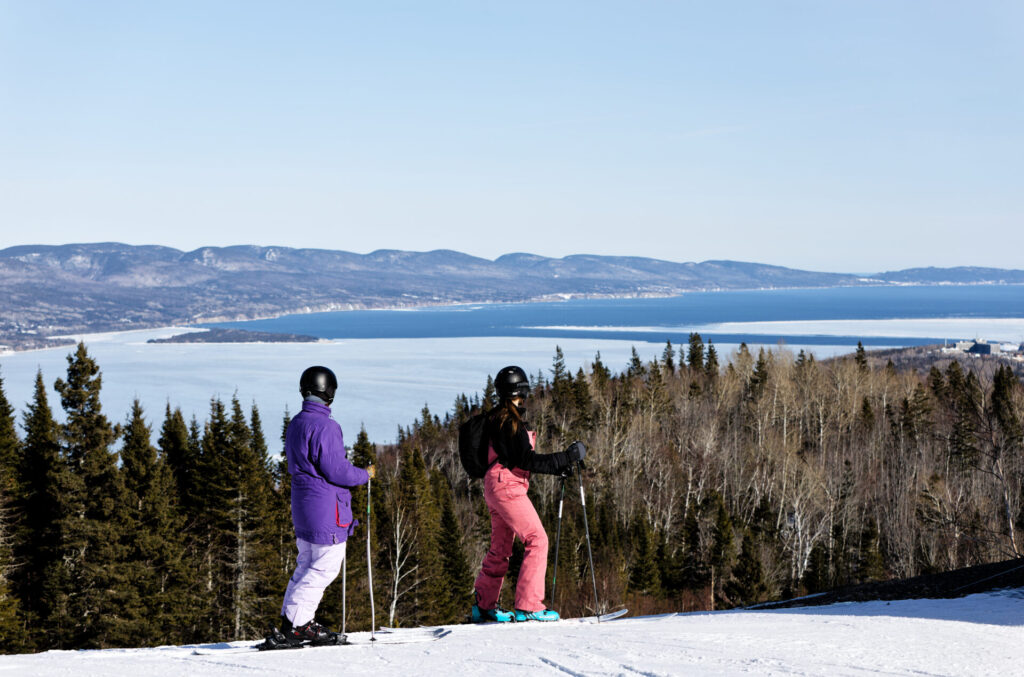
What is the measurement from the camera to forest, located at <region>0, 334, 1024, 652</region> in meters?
26.4

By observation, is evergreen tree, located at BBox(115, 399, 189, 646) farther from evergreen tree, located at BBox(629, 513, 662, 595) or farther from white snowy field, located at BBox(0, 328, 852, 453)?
white snowy field, located at BBox(0, 328, 852, 453)

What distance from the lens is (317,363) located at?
503 ft

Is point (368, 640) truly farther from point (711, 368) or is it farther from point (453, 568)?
point (711, 368)

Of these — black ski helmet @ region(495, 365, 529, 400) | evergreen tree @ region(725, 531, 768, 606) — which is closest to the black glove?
black ski helmet @ region(495, 365, 529, 400)

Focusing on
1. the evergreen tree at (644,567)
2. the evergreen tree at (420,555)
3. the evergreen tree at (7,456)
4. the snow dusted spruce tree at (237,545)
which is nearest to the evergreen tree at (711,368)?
the evergreen tree at (644,567)

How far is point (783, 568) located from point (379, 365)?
362ft

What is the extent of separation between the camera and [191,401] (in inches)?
4151

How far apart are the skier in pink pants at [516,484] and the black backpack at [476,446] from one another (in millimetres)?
45

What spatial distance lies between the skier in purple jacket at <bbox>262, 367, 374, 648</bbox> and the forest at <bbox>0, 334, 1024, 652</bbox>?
872mm

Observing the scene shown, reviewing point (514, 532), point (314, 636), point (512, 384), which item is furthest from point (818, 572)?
point (314, 636)

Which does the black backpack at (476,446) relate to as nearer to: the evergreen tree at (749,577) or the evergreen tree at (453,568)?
the evergreen tree at (453,568)

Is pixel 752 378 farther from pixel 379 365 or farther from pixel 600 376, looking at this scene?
pixel 379 365

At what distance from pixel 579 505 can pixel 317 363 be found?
361 feet

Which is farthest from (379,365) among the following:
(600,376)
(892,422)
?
(892,422)
